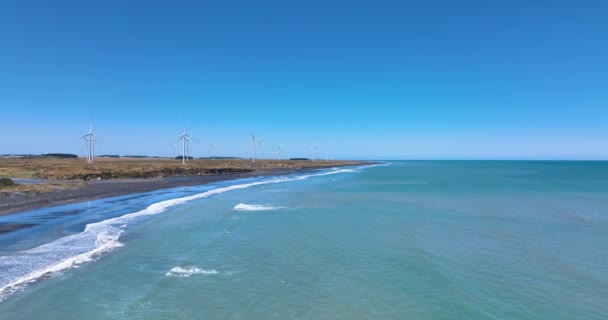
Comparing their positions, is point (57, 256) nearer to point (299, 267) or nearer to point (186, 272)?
point (186, 272)

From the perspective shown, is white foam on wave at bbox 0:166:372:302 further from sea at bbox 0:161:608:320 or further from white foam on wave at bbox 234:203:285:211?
white foam on wave at bbox 234:203:285:211

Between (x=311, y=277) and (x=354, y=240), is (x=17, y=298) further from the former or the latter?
(x=354, y=240)

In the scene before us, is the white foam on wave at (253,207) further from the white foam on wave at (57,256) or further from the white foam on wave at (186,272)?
the white foam on wave at (186,272)

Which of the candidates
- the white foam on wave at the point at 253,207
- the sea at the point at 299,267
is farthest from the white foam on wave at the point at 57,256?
the white foam on wave at the point at 253,207

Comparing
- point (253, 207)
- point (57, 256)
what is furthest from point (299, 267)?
point (253, 207)

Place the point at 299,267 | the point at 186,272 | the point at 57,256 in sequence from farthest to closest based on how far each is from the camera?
the point at 57,256, the point at 299,267, the point at 186,272
